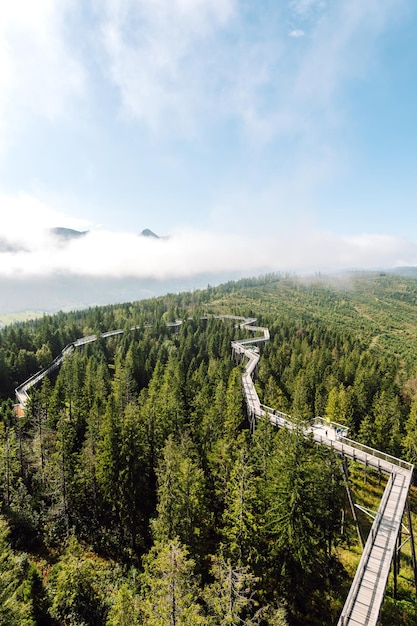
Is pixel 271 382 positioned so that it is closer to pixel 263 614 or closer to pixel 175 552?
pixel 263 614

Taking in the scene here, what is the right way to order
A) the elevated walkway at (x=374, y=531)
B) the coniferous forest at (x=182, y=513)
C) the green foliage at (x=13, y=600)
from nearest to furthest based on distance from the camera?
the green foliage at (x=13, y=600)
the elevated walkway at (x=374, y=531)
the coniferous forest at (x=182, y=513)

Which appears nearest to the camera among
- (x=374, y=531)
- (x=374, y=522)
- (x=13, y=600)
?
(x=13, y=600)

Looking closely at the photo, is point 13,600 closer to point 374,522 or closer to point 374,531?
point 374,531

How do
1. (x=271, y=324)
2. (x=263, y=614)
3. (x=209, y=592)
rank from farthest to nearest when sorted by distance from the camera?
(x=271, y=324)
(x=263, y=614)
(x=209, y=592)

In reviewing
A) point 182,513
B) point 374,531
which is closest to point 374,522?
point 374,531

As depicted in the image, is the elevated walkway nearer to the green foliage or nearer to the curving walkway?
the curving walkway

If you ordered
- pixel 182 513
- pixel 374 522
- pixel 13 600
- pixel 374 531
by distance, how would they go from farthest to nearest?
pixel 182 513, pixel 374 522, pixel 374 531, pixel 13 600

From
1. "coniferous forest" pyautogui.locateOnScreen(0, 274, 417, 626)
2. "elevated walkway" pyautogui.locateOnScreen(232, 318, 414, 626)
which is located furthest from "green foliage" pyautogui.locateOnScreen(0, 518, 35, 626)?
"elevated walkway" pyautogui.locateOnScreen(232, 318, 414, 626)

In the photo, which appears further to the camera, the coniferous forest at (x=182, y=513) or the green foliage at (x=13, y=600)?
the coniferous forest at (x=182, y=513)

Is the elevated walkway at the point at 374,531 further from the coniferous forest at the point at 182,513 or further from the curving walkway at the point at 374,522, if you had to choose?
the coniferous forest at the point at 182,513

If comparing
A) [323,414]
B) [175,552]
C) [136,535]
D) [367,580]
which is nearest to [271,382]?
[323,414]

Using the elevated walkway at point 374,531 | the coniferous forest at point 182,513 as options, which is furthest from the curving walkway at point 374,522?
the coniferous forest at point 182,513
